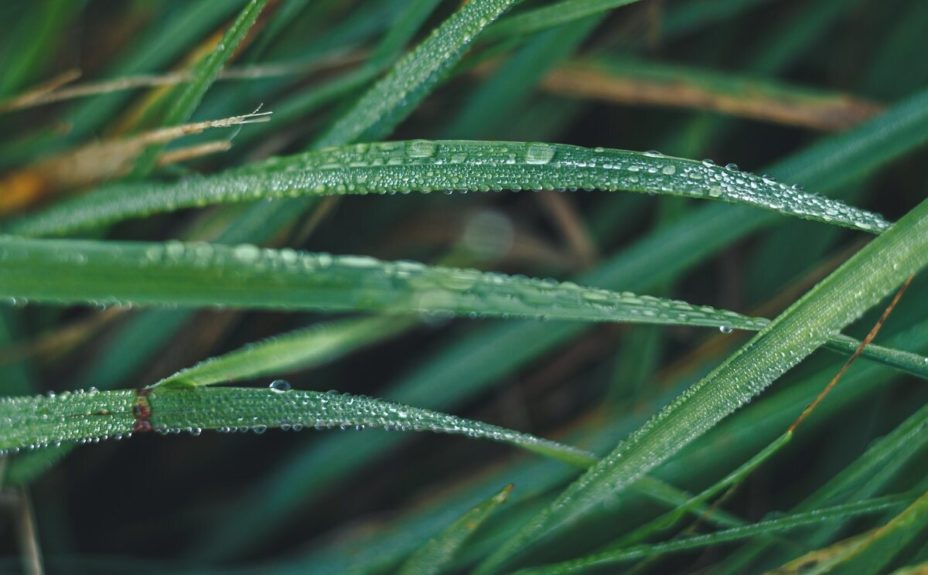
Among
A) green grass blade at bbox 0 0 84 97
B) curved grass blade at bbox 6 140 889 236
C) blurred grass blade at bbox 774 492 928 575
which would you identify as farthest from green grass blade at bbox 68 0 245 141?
blurred grass blade at bbox 774 492 928 575

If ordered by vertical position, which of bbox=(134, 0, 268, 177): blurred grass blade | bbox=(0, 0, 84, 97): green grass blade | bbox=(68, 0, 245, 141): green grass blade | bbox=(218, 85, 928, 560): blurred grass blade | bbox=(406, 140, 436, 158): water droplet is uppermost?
bbox=(0, 0, 84, 97): green grass blade

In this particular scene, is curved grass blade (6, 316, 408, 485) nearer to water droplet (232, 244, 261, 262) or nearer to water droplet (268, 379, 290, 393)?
water droplet (268, 379, 290, 393)

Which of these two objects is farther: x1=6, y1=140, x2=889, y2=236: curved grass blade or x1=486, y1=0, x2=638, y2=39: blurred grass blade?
x1=486, y1=0, x2=638, y2=39: blurred grass blade

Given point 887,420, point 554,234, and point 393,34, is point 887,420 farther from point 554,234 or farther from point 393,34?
point 393,34

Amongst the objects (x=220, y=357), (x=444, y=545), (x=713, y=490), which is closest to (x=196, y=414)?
(x=220, y=357)

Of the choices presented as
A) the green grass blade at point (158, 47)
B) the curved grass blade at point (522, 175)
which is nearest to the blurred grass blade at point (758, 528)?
the curved grass blade at point (522, 175)

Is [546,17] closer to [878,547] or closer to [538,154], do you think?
[538,154]
